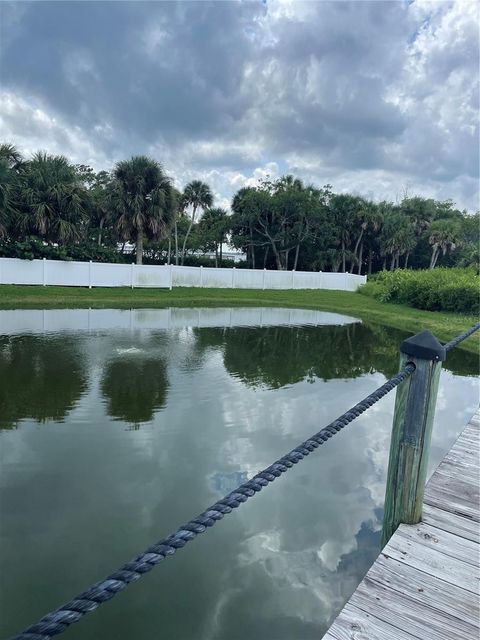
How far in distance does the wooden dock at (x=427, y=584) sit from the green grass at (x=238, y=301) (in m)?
11.1

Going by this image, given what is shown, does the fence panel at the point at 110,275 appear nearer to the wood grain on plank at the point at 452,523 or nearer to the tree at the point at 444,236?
the wood grain on plank at the point at 452,523

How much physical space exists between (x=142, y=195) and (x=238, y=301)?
8.22 meters

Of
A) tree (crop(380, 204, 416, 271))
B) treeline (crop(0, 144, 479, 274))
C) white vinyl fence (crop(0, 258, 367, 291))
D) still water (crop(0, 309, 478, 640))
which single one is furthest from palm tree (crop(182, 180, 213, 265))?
still water (crop(0, 309, 478, 640))

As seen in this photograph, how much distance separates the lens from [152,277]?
23.8m

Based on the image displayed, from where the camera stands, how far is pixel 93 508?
3658 mm

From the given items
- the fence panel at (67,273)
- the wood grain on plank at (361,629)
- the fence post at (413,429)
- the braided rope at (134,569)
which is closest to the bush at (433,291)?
the fence panel at (67,273)

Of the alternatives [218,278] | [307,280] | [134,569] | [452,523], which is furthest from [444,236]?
[134,569]

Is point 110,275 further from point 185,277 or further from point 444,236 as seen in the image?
point 444,236

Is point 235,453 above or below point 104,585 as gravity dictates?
below

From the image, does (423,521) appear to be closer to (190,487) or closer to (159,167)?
(190,487)

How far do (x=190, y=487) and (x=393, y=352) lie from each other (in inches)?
339

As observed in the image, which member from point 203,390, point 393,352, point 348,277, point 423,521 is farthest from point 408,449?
point 348,277

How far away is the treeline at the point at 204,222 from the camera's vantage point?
22.3 metres

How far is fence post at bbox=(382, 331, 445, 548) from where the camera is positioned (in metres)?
2.32
